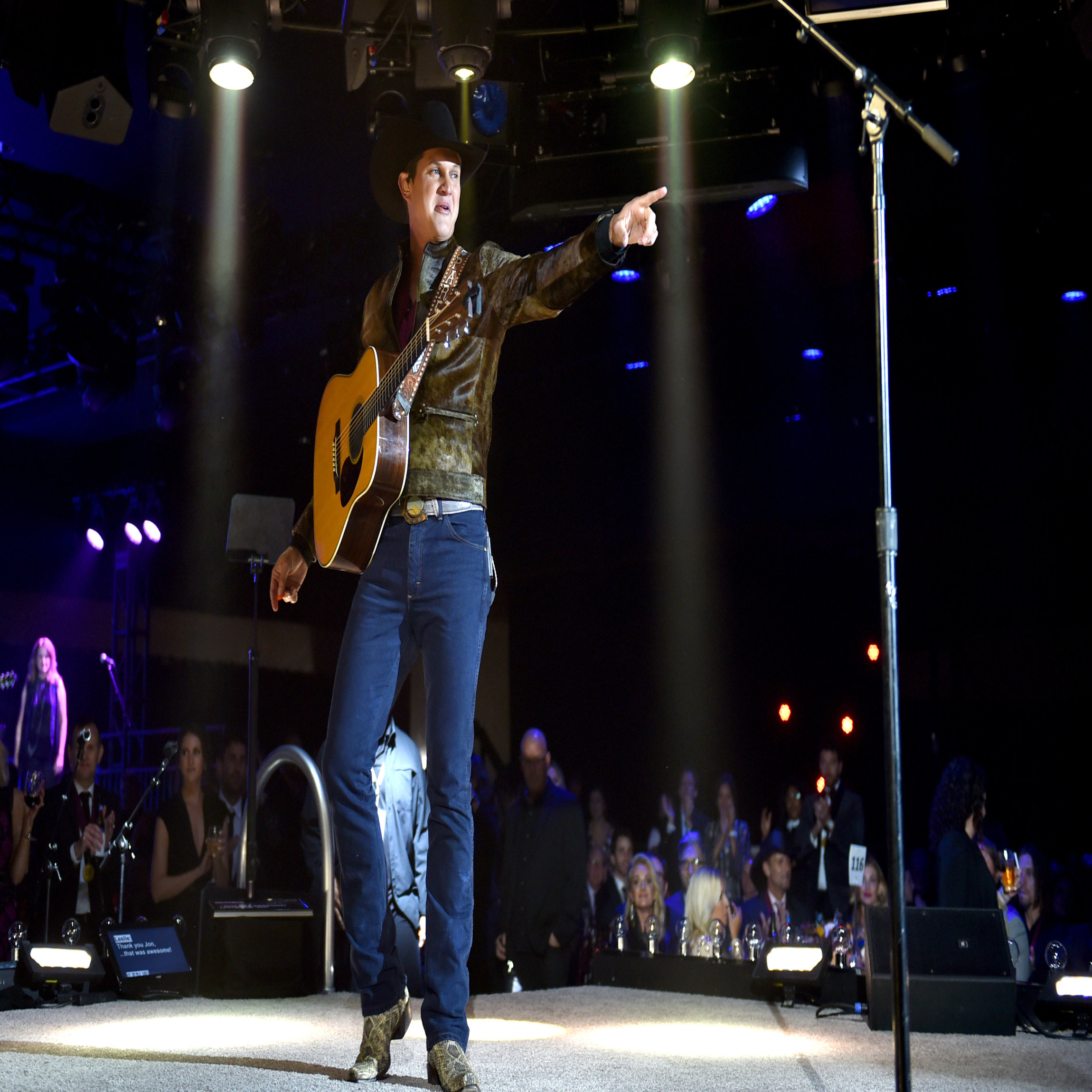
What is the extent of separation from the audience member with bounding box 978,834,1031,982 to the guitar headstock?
3814 mm

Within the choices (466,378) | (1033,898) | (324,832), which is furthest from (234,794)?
(466,378)

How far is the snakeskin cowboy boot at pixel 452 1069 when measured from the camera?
2387 mm

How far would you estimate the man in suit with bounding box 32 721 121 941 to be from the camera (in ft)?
18.6

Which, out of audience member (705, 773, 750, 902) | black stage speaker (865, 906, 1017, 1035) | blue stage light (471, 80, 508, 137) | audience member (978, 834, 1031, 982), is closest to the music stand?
blue stage light (471, 80, 508, 137)

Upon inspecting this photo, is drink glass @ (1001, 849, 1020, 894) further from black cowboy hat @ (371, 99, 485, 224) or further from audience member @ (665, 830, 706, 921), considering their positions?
black cowboy hat @ (371, 99, 485, 224)

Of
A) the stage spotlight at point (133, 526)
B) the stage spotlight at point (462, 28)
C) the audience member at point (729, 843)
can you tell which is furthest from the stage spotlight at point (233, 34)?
the stage spotlight at point (133, 526)

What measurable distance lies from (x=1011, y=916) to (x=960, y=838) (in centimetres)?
112

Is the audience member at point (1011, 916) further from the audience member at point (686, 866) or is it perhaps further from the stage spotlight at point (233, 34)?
the stage spotlight at point (233, 34)

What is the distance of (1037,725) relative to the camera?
32.6 feet

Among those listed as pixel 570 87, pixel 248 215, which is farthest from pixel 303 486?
pixel 570 87

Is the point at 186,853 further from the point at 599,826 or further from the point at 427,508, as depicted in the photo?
the point at 599,826

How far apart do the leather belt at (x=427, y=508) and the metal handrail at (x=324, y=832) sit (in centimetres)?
254

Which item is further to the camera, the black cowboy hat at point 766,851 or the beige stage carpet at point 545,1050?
the black cowboy hat at point 766,851

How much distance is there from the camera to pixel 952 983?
3727 millimetres
